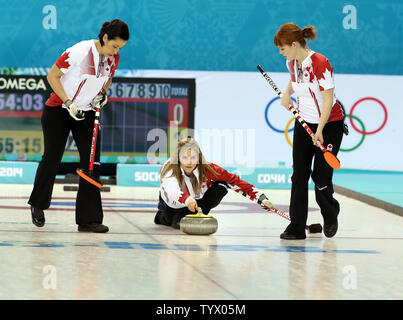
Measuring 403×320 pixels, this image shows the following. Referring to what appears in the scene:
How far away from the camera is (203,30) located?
11328mm

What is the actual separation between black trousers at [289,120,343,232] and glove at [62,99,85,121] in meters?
1.30

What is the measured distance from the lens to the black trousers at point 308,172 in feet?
15.3

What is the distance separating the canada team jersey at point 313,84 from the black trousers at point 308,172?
7 cm

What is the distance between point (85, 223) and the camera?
15.7 feet

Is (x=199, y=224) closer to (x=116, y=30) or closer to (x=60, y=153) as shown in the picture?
(x=60, y=153)

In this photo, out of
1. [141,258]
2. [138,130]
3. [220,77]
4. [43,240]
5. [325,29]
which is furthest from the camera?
[325,29]

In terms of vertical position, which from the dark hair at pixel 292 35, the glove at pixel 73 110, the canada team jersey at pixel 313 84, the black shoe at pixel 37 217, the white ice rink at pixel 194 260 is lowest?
the white ice rink at pixel 194 260

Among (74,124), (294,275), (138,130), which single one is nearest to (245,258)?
(294,275)

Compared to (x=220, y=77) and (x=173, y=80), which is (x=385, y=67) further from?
(x=173, y=80)

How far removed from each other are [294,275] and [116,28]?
1.95m

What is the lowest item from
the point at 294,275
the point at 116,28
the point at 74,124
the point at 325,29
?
the point at 294,275

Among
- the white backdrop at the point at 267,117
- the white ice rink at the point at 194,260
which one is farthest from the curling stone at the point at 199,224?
the white backdrop at the point at 267,117

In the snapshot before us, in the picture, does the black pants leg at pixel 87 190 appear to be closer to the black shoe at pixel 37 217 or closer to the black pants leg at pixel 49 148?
the black pants leg at pixel 49 148

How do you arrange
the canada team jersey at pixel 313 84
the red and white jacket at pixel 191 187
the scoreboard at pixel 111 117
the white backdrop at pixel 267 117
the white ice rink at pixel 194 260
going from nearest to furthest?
the white ice rink at pixel 194 260, the canada team jersey at pixel 313 84, the red and white jacket at pixel 191 187, the scoreboard at pixel 111 117, the white backdrop at pixel 267 117
